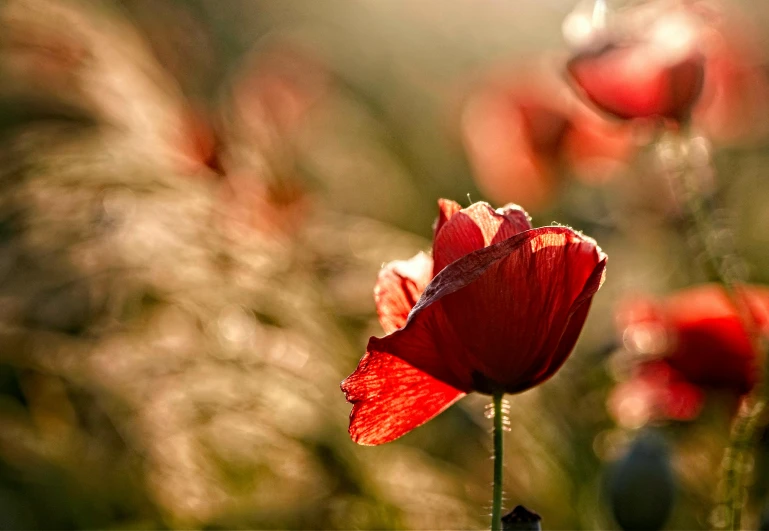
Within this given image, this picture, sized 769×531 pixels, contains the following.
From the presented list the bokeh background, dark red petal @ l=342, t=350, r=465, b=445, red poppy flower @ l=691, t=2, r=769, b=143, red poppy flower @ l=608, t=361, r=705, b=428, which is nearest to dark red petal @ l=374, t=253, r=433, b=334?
dark red petal @ l=342, t=350, r=465, b=445

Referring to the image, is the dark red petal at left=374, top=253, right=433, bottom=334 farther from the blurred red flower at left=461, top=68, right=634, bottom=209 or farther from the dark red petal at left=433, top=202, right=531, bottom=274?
the blurred red flower at left=461, top=68, right=634, bottom=209

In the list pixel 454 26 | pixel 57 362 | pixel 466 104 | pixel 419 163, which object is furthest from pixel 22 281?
pixel 454 26

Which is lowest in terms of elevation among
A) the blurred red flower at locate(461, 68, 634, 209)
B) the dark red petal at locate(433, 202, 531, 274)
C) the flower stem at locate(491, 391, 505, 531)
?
the flower stem at locate(491, 391, 505, 531)

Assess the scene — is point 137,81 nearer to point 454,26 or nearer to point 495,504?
point 495,504

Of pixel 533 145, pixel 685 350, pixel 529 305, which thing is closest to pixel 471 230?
pixel 529 305

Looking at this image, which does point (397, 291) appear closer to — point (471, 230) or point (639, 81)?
point (471, 230)
